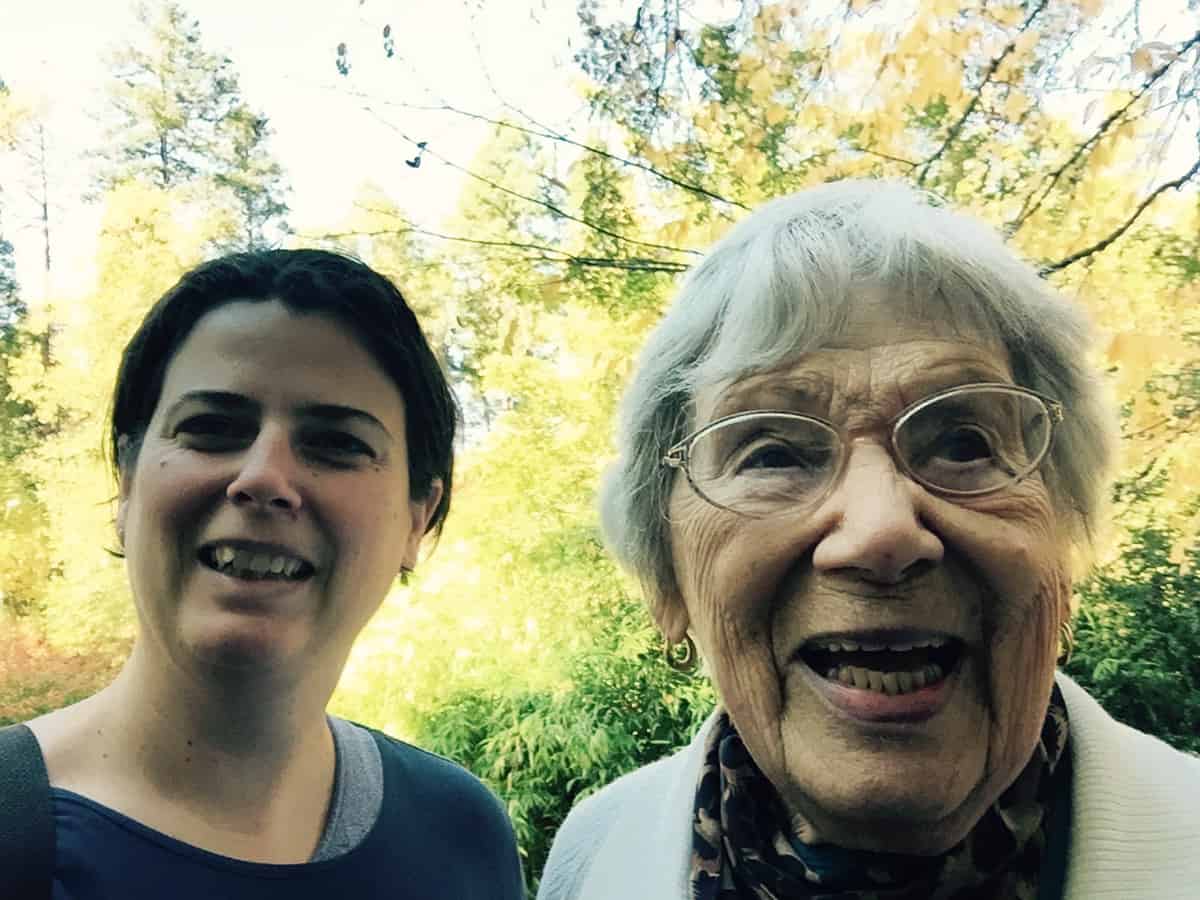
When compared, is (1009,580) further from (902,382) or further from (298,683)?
(298,683)

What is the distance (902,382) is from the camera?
2.64ft

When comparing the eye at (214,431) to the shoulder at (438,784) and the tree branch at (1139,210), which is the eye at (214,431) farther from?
the tree branch at (1139,210)

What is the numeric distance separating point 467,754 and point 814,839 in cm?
118

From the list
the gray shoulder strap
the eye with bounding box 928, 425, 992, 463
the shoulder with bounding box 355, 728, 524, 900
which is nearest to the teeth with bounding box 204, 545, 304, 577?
the gray shoulder strap

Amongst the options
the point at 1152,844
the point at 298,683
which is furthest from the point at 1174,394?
the point at 298,683

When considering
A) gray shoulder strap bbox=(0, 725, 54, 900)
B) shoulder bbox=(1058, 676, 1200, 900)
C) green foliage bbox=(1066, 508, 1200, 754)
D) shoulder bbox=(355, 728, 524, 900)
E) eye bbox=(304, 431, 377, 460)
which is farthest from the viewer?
green foliage bbox=(1066, 508, 1200, 754)

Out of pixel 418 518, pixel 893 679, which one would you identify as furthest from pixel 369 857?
pixel 893 679

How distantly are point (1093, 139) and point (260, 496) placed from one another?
1831mm

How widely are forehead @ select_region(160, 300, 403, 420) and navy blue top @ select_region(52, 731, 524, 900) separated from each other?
16.2 inches

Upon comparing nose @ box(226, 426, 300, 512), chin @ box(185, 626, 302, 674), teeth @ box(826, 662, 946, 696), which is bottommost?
chin @ box(185, 626, 302, 674)

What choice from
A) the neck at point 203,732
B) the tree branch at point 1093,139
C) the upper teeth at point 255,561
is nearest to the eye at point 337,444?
the upper teeth at point 255,561

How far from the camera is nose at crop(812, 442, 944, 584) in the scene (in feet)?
2.48

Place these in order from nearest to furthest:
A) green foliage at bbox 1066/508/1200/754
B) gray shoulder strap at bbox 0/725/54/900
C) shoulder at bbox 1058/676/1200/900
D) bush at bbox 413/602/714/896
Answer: gray shoulder strap at bbox 0/725/54/900
shoulder at bbox 1058/676/1200/900
green foliage at bbox 1066/508/1200/754
bush at bbox 413/602/714/896

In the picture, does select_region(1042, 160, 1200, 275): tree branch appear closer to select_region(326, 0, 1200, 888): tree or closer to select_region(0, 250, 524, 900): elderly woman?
select_region(326, 0, 1200, 888): tree
